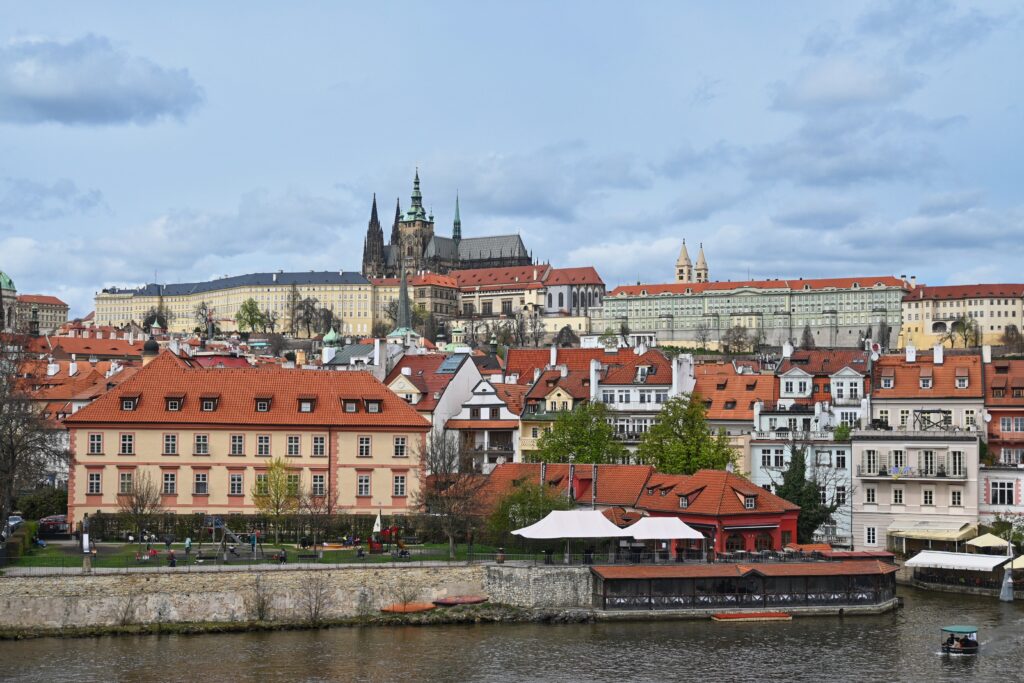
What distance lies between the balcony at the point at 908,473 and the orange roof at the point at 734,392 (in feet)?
27.8

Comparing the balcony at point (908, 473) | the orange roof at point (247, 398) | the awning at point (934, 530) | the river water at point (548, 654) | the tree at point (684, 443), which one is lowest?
the river water at point (548, 654)

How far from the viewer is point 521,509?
56.0 m

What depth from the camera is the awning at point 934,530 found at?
59875 mm

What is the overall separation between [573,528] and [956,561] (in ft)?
53.8

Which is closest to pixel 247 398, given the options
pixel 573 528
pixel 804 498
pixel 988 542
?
pixel 573 528

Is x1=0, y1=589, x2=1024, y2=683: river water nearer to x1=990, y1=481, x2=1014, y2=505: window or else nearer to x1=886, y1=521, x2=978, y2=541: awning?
→ x1=886, y1=521, x2=978, y2=541: awning

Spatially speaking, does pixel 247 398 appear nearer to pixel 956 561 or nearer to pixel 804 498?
pixel 804 498

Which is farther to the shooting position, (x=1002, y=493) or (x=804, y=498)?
(x=804, y=498)

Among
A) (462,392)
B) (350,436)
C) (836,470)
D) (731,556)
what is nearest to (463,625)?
(731,556)

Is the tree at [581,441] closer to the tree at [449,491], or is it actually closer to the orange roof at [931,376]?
the tree at [449,491]

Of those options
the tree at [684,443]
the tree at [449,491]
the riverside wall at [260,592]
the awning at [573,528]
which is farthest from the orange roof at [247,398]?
the riverside wall at [260,592]

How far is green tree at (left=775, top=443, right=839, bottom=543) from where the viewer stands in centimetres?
6347

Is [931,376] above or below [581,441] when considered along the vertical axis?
above

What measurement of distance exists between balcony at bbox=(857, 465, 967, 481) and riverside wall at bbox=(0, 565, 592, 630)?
18.7m
